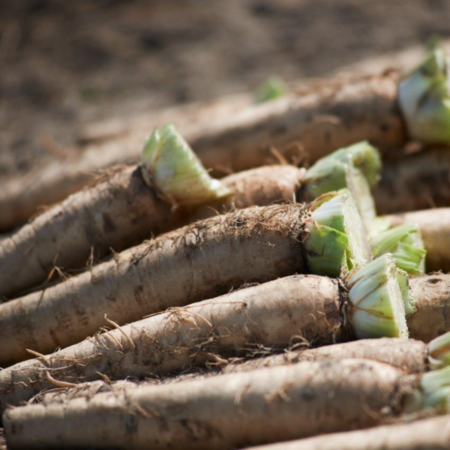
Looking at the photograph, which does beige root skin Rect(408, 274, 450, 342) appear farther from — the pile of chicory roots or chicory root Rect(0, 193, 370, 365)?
chicory root Rect(0, 193, 370, 365)

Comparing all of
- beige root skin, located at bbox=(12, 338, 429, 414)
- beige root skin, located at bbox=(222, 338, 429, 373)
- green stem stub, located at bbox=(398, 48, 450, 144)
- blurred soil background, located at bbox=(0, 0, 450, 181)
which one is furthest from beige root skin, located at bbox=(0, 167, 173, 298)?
blurred soil background, located at bbox=(0, 0, 450, 181)

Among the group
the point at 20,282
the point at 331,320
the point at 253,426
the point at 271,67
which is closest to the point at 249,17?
the point at 271,67

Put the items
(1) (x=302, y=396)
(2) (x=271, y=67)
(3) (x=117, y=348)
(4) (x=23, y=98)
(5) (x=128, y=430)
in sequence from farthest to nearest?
(2) (x=271, y=67) < (4) (x=23, y=98) < (3) (x=117, y=348) < (5) (x=128, y=430) < (1) (x=302, y=396)

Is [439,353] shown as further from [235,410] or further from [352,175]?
[352,175]

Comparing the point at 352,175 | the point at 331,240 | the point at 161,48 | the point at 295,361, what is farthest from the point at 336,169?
the point at 161,48

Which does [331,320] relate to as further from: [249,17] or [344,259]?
[249,17]

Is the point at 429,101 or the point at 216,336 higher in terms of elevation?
the point at 429,101

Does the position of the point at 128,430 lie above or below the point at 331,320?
below
